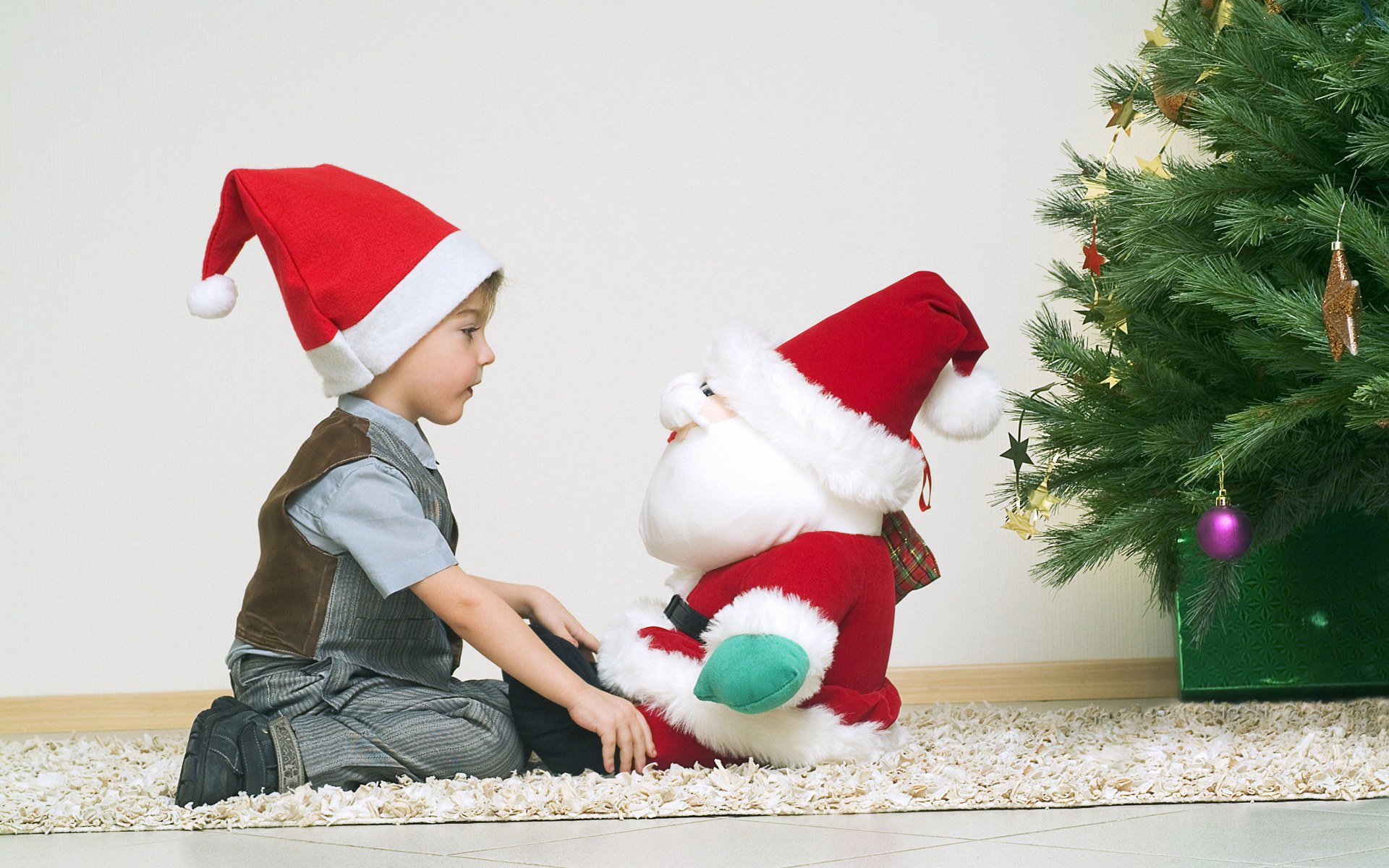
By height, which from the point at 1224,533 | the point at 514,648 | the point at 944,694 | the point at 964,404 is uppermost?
the point at 964,404

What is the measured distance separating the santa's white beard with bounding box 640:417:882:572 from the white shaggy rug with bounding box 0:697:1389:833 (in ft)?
0.65

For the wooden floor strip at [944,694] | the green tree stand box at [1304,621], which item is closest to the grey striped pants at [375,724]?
the wooden floor strip at [944,694]

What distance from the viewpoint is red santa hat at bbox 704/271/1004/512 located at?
1087mm

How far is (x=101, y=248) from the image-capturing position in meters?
1.88

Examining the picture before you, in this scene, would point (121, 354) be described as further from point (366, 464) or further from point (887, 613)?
point (887, 613)

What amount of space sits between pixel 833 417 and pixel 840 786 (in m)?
0.31

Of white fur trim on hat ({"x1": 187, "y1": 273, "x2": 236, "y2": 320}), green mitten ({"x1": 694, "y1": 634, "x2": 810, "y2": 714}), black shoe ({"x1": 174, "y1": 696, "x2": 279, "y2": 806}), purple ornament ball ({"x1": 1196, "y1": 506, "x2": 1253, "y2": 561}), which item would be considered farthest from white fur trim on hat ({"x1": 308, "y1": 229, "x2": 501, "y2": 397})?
purple ornament ball ({"x1": 1196, "y1": 506, "x2": 1253, "y2": 561})

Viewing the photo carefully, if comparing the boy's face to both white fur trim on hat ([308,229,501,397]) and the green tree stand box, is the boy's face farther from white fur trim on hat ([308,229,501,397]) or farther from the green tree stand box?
the green tree stand box

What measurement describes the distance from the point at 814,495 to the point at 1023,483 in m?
0.32

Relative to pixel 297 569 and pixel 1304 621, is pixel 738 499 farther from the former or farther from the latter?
pixel 1304 621

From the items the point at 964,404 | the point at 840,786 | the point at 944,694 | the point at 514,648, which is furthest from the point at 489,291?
the point at 944,694

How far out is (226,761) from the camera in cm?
103

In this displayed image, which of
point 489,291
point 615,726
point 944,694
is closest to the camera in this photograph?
point 615,726

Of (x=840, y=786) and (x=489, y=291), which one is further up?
(x=489, y=291)
